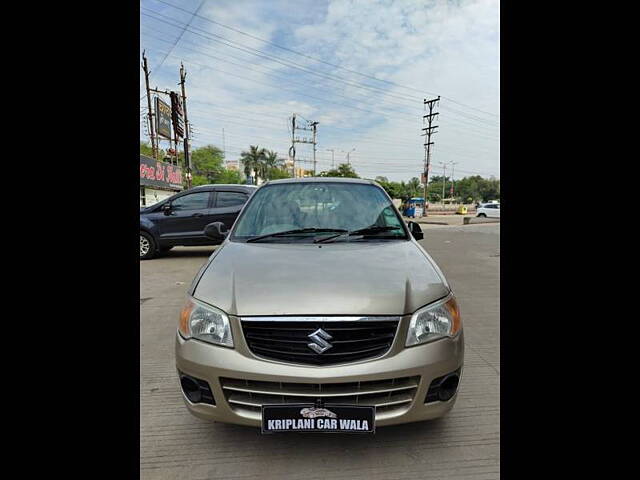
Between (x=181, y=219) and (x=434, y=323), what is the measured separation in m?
6.93

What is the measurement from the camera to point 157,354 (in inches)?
124

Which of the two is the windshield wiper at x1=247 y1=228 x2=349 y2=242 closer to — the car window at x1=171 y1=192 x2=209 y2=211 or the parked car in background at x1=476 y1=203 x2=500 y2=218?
the car window at x1=171 y1=192 x2=209 y2=211

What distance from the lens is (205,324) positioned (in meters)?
1.77

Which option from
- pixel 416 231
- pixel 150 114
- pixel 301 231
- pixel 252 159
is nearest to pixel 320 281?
pixel 301 231

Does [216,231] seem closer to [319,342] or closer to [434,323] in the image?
[319,342]

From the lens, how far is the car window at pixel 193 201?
763cm

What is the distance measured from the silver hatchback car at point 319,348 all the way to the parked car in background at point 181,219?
5921 millimetres

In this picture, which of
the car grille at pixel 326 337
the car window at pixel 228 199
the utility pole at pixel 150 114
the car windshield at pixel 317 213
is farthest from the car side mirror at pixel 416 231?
the utility pole at pixel 150 114
